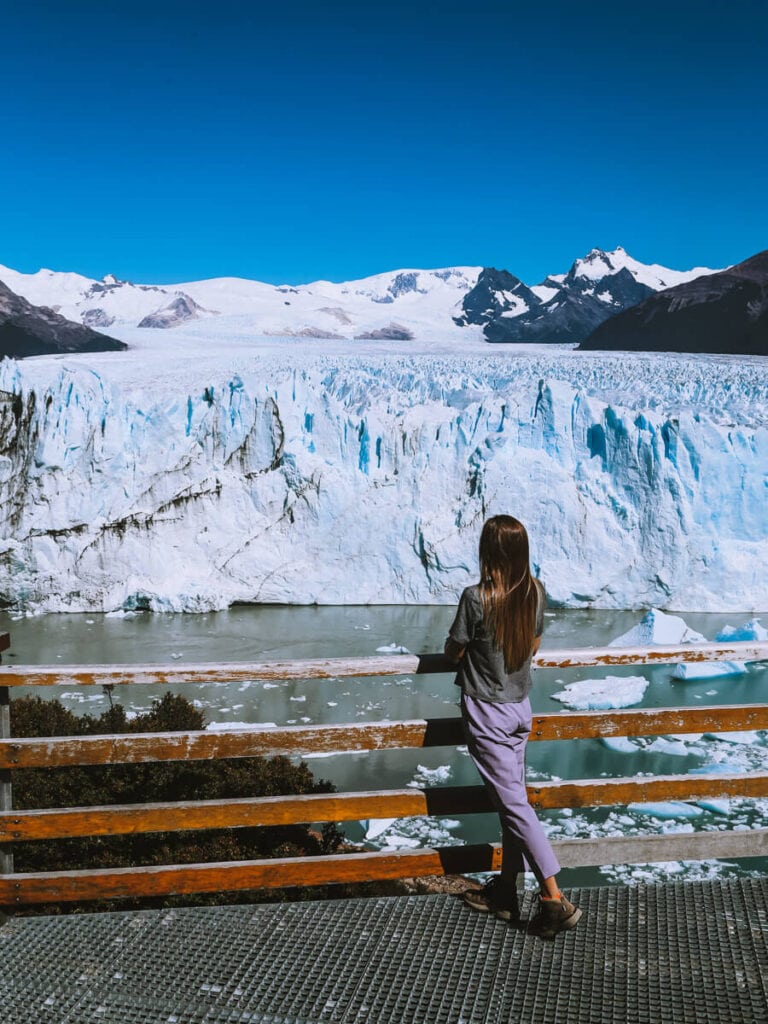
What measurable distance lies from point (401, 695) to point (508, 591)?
7.28 meters

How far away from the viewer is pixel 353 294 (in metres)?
56.6

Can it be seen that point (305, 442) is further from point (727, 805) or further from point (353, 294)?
point (353, 294)

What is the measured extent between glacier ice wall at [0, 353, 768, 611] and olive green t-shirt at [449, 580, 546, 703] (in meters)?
10.7

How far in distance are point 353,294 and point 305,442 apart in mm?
44917

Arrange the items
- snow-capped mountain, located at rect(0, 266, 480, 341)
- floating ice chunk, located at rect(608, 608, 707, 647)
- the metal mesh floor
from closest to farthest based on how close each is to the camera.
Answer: the metal mesh floor < floating ice chunk, located at rect(608, 608, 707, 647) < snow-capped mountain, located at rect(0, 266, 480, 341)

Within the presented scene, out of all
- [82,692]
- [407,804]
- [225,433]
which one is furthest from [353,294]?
[407,804]

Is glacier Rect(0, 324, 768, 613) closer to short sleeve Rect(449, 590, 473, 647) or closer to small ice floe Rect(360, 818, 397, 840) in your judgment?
small ice floe Rect(360, 818, 397, 840)

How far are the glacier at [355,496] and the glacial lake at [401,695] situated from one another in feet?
1.54

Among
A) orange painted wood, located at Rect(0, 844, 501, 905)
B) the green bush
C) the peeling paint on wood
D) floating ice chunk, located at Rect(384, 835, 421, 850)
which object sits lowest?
floating ice chunk, located at Rect(384, 835, 421, 850)

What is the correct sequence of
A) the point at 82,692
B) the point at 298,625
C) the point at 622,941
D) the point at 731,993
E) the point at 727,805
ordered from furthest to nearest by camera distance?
the point at 298,625 < the point at 82,692 < the point at 727,805 < the point at 622,941 < the point at 731,993

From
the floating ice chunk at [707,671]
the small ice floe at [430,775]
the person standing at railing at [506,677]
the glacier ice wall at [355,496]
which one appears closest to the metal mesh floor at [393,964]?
the person standing at railing at [506,677]

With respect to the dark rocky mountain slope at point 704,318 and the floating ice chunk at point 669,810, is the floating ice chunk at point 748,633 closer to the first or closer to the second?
the floating ice chunk at point 669,810

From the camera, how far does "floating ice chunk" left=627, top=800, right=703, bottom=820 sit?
5938mm

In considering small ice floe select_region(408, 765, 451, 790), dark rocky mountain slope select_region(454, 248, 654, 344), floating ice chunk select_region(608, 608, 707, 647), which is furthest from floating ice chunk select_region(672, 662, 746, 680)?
dark rocky mountain slope select_region(454, 248, 654, 344)
